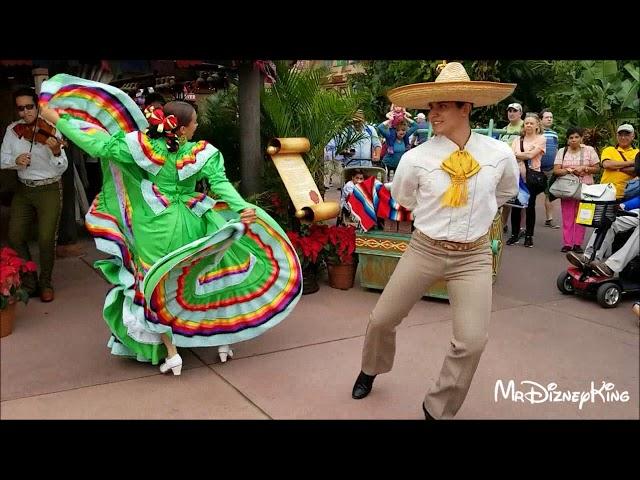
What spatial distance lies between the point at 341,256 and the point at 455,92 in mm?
2527

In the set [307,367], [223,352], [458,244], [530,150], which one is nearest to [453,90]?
[458,244]

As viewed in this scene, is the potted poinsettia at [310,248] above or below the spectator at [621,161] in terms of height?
below

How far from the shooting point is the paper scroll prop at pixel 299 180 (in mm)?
4613

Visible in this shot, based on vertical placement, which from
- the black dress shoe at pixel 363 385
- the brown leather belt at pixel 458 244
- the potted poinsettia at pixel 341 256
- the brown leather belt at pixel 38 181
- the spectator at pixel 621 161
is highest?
the brown leather belt at pixel 458 244

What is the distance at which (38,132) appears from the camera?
10.2 feet

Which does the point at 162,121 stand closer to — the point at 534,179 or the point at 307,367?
the point at 307,367

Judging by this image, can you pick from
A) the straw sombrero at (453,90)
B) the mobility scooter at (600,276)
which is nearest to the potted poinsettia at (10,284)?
the straw sombrero at (453,90)

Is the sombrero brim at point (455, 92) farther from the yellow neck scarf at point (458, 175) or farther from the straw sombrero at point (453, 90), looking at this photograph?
the yellow neck scarf at point (458, 175)

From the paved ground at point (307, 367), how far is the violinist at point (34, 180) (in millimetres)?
130

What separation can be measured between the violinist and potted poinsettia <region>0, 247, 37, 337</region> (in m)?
0.05

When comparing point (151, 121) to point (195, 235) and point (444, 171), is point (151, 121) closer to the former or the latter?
point (195, 235)

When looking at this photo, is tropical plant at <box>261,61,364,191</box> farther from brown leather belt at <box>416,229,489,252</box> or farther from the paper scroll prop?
brown leather belt at <box>416,229,489,252</box>

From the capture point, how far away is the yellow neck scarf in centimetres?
265

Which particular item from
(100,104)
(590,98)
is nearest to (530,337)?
(100,104)
